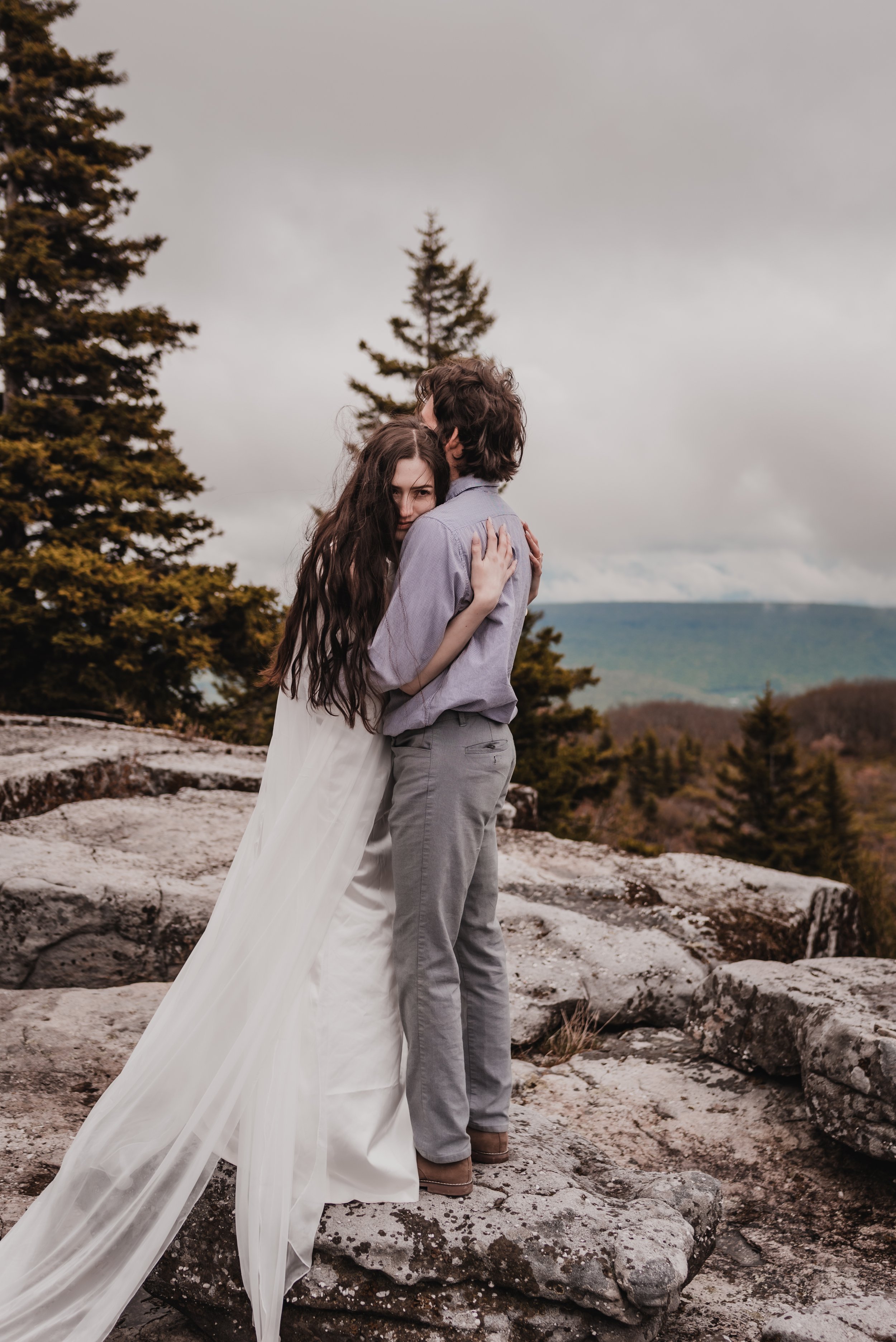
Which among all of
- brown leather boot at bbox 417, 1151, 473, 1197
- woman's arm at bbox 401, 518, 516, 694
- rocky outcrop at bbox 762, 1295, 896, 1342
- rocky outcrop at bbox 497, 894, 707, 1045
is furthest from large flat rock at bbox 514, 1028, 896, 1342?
woman's arm at bbox 401, 518, 516, 694

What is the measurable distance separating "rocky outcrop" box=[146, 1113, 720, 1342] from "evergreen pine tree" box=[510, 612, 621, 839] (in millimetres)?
14408

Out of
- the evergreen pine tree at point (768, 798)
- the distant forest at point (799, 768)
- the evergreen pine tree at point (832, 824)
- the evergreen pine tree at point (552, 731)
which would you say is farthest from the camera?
the evergreen pine tree at point (768, 798)

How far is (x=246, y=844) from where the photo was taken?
314 centimetres

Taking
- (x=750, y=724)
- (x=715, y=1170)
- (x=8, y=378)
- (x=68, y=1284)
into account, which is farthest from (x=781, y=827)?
(x=68, y=1284)

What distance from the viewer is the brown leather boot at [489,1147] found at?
302 centimetres

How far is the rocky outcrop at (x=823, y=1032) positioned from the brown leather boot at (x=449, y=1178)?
181cm

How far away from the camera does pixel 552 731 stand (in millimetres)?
20391

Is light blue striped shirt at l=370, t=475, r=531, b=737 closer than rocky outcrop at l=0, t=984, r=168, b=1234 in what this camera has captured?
Yes

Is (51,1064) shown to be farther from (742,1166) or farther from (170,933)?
(742,1166)

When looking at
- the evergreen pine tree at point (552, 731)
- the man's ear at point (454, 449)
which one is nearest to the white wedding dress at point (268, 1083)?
the man's ear at point (454, 449)

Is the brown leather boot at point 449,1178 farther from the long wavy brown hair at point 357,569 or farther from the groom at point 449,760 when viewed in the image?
the long wavy brown hair at point 357,569

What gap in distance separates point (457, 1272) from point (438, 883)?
1.13 metres

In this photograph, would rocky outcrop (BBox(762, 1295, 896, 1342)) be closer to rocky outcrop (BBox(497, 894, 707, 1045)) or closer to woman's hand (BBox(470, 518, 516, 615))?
rocky outcrop (BBox(497, 894, 707, 1045))

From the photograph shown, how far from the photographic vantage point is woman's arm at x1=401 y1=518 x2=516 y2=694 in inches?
108
